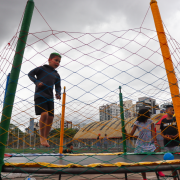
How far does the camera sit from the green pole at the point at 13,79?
50.7 inches

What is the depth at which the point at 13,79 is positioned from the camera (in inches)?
54.5

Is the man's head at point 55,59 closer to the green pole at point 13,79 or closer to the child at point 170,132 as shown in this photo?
the green pole at point 13,79

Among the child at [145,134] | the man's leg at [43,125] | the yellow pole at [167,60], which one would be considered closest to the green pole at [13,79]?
the man's leg at [43,125]

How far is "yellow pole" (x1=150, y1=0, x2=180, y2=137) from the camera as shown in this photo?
141 centimetres

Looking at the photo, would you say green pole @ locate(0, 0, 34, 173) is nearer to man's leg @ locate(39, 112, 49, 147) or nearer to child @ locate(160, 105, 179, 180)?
man's leg @ locate(39, 112, 49, 147)

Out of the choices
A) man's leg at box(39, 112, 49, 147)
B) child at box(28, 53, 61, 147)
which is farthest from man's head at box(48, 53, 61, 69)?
man's leg at box(39, 112, 49, 147)

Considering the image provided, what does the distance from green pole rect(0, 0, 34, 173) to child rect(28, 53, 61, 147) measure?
514 mm

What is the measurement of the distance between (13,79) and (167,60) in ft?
4.33

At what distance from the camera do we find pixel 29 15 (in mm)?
1518

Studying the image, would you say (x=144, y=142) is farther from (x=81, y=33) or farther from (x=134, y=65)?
(x=81, y=33)

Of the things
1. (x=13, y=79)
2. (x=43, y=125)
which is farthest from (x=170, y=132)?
(x=13, y=79)

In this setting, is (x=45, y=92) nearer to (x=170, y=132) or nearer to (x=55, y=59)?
(x=55, y=59)

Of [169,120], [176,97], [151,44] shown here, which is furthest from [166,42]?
[169,120]

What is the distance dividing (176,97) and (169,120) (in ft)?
5.06
